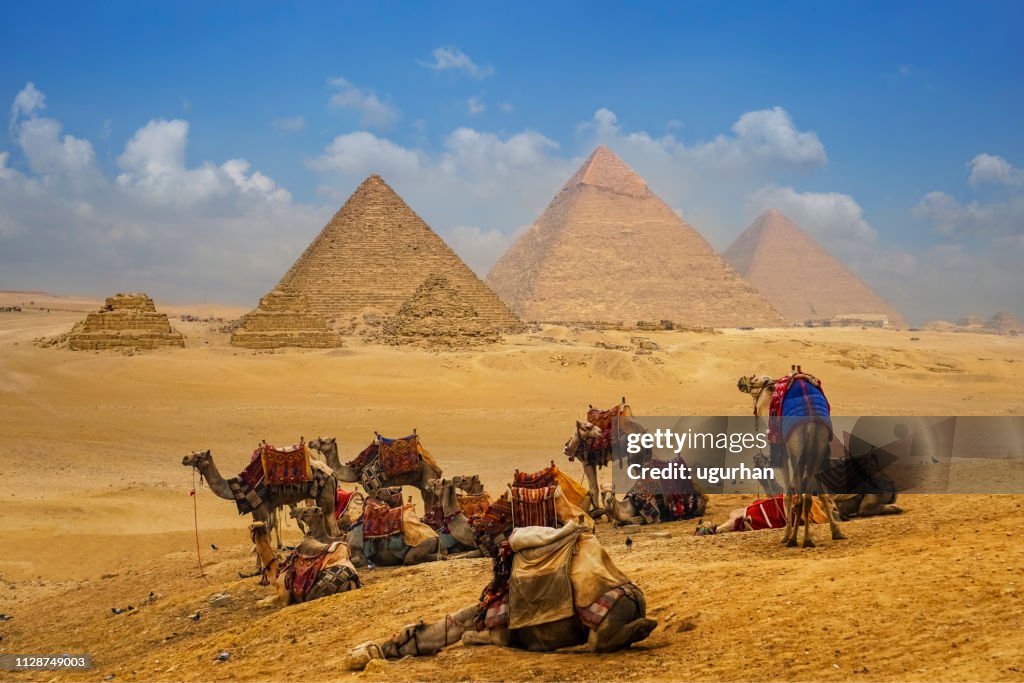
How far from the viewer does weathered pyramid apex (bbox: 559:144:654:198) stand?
149250mm

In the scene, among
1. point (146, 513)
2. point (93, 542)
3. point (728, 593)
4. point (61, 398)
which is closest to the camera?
point (728, 593)

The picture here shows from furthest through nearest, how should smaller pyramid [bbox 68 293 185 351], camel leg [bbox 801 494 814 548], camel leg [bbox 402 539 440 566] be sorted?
smaller pyramid [bbox 68 293 185 351], camel leg [bbox 402 539 440 566], camel leg [bbox 801 494 814 548]

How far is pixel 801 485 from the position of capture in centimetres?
624

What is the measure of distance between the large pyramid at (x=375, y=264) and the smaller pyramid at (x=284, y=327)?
15.9 meters

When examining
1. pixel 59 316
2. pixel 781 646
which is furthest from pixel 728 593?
pixel 59 316

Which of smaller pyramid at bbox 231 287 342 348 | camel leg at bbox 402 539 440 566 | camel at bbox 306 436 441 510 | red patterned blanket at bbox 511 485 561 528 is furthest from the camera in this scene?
smaller pyramid at bbox 231 287 342 348

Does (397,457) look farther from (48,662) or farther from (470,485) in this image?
(48,662)

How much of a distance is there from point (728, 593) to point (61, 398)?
2164cm

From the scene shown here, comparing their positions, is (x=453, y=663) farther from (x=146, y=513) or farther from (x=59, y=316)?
(x=59, y=316)

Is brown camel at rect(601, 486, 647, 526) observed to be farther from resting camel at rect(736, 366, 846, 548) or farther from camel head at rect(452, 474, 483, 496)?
resting camel at rect(736, 366, 846, 548)

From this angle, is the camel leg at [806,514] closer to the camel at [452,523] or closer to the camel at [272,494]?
the camel at [452,523]

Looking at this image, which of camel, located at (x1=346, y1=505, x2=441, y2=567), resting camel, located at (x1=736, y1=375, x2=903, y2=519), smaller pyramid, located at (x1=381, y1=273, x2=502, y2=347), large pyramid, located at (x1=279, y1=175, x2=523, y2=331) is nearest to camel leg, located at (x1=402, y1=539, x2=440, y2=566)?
camel, located at (x1=346, y1=505, x2=441, y2=567)

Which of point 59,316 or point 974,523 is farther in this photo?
point 59,316

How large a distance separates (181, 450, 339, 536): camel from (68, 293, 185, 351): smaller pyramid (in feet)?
90.8
